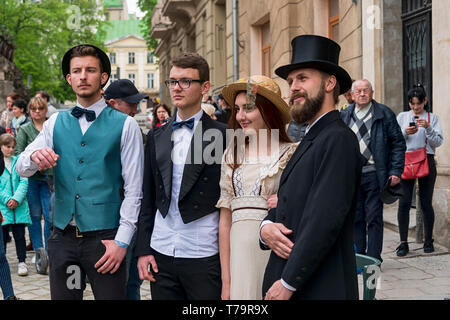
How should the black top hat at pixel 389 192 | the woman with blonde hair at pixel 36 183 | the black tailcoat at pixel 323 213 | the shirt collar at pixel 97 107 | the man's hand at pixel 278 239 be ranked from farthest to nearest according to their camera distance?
the woman with blonde hair at pixel 36 183 → the black top hat at pixel 389 192 → the shirt collar at pixel 97 107 → the man's hand at pixel 278 239 → the black tailcoat at pixel 323 213

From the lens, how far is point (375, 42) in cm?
1003

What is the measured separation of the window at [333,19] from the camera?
1213 cm

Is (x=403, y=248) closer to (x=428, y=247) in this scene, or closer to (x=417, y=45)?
(x=428, y=247)

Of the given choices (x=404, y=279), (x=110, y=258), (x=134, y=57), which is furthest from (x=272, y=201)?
(x=134, y=57)

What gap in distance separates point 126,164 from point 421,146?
5.22m

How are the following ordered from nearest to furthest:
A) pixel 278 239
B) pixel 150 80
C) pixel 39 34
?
pixel 278 239 < pixel 39 34 < pixel 150 80

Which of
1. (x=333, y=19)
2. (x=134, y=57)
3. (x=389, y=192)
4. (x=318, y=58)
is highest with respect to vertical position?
(x=134, y=57)

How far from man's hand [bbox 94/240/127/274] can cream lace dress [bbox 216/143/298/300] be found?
612mm

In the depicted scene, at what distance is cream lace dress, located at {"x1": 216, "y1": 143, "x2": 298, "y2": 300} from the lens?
3293mm

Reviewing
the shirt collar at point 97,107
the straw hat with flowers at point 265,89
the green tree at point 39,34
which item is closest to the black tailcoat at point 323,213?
the straw hat with flowers at point 265,89

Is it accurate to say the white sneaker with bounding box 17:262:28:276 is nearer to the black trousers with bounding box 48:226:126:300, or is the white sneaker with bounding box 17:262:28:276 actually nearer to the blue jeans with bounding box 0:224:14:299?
the blue jeans with bounding box 0:224:14:299

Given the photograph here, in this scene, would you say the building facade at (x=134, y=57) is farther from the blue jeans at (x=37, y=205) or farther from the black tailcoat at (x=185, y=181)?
the black tailcoat at (x=185, y=181)

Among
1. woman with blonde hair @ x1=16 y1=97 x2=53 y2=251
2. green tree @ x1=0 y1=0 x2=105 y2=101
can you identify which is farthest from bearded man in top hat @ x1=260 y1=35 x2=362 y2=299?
green tree @ x1=0 y1=0 x2=105 y2=101

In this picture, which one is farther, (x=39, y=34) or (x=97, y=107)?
(x=39, y=34)
